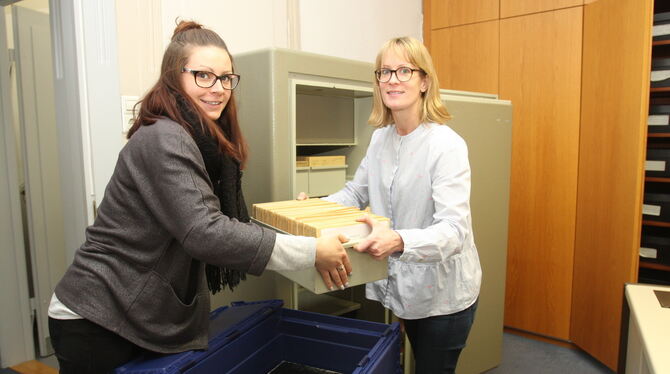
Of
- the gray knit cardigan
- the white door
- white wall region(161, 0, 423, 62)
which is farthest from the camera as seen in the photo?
the white door

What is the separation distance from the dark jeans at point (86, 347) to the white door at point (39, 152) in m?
1.87

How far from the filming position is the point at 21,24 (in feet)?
8.44

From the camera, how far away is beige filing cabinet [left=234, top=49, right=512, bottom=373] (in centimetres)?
171

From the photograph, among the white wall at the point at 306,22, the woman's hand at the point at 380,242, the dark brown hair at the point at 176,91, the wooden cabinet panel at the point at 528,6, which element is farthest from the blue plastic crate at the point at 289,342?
the wooden cabinet panel at the point at 528,6

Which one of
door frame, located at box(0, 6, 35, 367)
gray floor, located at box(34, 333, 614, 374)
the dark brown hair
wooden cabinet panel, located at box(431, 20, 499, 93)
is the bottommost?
gray floor, located at box(34, 333, 614, 374)

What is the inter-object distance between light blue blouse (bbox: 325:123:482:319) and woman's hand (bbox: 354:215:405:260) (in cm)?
3

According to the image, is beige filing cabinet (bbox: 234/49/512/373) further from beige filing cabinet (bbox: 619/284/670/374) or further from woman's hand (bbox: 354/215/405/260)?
beige filing cabinet (bbox: 619/284/670/374)

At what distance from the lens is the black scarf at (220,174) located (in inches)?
44.2

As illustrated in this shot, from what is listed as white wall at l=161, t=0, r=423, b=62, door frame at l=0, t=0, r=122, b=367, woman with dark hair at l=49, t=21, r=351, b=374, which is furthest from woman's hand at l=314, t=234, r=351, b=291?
white wall at l=161, t=0, r=423, b=62

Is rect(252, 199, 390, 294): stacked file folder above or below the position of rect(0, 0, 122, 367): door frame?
below

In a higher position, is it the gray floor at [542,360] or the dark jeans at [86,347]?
the dark jeans at [86,347]

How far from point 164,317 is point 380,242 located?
537 millimetres

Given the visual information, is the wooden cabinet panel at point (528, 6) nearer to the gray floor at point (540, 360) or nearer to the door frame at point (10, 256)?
the gray floor at point (540, 360)

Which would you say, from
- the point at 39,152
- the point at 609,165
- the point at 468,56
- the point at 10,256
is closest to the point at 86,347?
the point at 10,256
